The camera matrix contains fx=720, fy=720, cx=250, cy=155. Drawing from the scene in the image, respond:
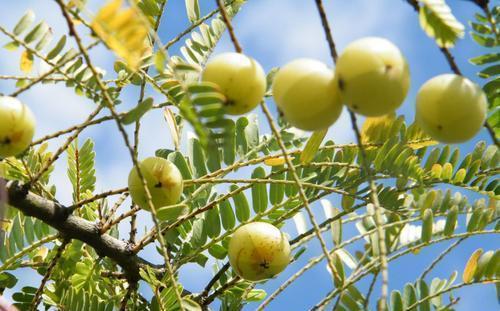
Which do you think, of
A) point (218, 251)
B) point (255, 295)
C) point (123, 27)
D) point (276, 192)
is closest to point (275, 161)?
point (276, 192)

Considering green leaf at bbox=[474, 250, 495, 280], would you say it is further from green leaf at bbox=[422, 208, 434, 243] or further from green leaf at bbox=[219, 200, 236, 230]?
green leaf at bbox=[219, 200, 236, 230]

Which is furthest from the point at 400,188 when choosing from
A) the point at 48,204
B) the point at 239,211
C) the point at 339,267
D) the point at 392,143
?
the point at 48,204

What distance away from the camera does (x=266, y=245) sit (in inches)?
85.0

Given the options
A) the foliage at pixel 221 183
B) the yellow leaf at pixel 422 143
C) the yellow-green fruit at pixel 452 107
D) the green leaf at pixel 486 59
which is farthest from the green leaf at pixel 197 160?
the yellow-green fruit at pixel 452 107

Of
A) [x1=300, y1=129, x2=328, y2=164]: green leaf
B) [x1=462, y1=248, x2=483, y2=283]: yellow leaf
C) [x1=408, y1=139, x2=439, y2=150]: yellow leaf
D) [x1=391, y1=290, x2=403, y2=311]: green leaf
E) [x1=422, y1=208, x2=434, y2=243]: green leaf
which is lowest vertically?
[x1=391, y1=290, x2=403, y2=311]: green leaf

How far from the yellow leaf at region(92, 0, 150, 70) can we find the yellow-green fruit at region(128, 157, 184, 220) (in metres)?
0.69

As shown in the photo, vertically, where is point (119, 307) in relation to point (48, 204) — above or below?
below

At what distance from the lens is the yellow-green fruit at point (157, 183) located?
6.96 ft

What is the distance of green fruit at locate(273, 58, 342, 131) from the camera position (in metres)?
1.54

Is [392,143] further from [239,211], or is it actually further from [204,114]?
[204,114]

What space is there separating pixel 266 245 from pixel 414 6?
0.87 m

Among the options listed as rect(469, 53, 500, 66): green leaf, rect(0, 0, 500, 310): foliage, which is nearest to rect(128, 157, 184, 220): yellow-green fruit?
rect(0, 0, 500, 310): foliage

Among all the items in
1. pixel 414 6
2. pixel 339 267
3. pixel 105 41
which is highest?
pixel 414 6

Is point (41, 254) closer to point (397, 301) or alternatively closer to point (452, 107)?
point (397, 301)
